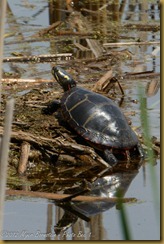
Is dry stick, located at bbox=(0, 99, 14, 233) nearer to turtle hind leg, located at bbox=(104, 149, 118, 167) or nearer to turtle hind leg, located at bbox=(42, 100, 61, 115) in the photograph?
turtle hind leg, located at bbox=(104, 149, 118, 167)

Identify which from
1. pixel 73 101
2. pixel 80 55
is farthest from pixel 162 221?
pixel 80 55

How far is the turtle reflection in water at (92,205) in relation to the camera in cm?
597

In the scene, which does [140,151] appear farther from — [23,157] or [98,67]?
[98,67]

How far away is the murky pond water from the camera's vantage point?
5.75 metres

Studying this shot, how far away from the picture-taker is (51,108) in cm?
806

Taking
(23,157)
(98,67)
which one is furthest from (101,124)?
(98,67)

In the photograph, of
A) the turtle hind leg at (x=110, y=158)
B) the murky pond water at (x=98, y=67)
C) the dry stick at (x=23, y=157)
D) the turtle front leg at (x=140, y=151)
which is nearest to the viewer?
the murky pond water at (x=98, y=67)

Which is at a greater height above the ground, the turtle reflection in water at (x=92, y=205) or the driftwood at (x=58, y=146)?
the driftwood at (x=58, y=146)

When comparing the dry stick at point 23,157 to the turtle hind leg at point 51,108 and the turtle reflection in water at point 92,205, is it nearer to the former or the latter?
the turtle reflection in water at point 92,205

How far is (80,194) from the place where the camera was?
6035mm

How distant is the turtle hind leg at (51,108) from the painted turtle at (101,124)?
17cm

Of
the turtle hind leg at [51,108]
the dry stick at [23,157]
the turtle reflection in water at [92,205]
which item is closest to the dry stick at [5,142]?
the turtle reflection in water at [92,205]

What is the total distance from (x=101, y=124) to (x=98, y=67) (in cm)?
301

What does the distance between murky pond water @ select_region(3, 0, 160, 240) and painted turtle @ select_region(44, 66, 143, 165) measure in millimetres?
270
